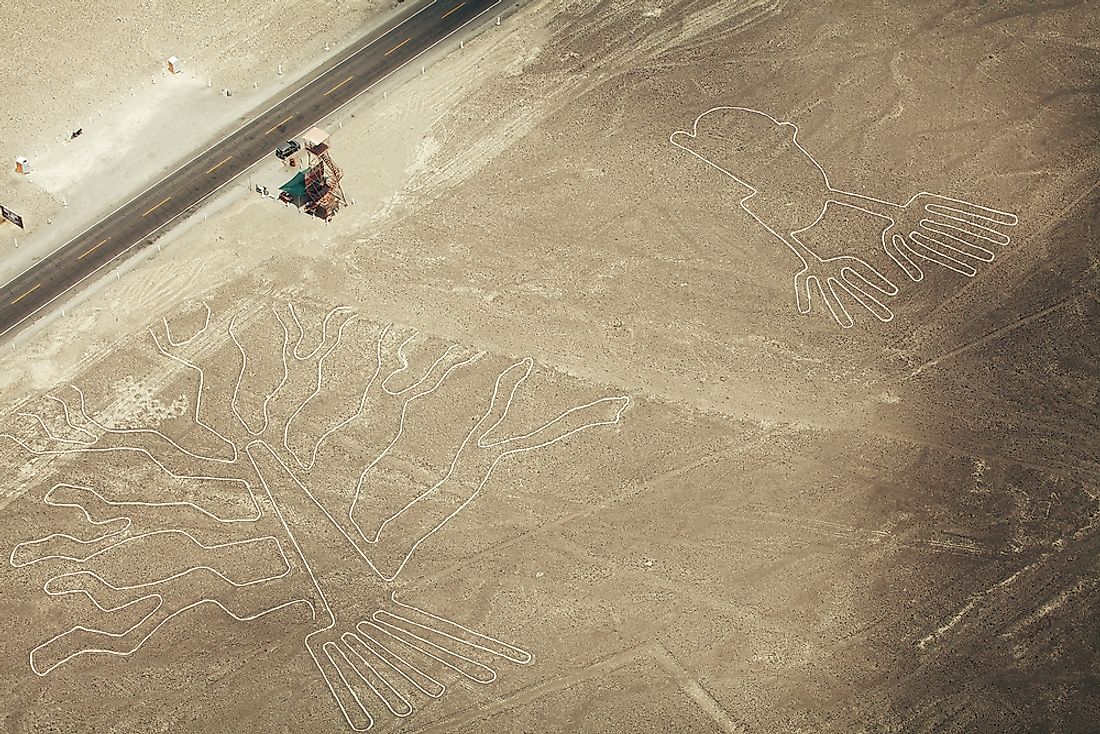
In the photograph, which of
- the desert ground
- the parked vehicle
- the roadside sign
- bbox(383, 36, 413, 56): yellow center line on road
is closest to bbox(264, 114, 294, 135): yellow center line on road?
the parked vehicle

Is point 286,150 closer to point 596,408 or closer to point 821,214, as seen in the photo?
point 596,408

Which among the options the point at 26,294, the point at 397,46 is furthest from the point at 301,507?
the point at 397,46

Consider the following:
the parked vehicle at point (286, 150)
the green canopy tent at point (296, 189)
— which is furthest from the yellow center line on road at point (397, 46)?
the green canopy tent at point (296, 189)

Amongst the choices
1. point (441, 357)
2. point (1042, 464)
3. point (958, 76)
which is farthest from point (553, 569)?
point (958, 76)

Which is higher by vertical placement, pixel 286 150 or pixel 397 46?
pixel 286 150

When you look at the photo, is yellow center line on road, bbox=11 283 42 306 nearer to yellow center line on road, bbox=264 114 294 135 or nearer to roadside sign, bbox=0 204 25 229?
roadside sign, bbox=0 204 25 229
